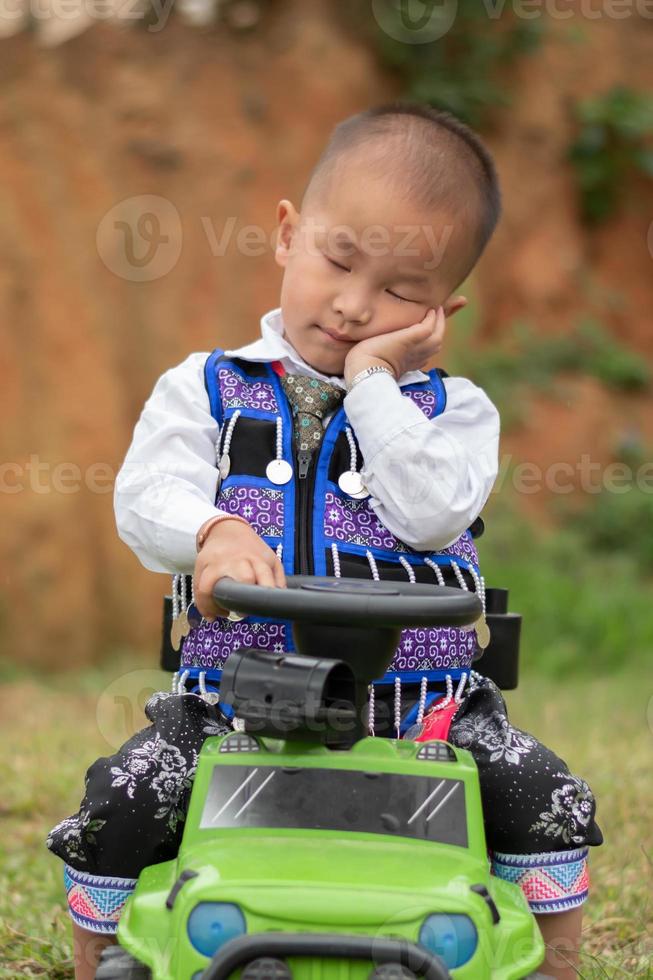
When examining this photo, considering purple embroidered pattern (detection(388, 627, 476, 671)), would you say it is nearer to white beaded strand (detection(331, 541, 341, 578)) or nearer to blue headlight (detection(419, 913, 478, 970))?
white beaded strand (detection(331, 541, 341, 578))

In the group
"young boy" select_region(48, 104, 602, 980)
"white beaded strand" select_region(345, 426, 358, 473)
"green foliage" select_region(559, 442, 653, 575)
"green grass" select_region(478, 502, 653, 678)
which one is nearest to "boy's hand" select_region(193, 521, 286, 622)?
"young boy" select_region(48, 104, 602, 980)

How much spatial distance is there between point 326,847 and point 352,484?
0.81 metres

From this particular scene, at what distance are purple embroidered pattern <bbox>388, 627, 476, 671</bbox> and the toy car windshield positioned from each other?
1.66ft

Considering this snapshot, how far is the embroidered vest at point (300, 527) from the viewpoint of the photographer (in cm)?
212

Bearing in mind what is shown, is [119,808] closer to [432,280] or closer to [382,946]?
[382,946]

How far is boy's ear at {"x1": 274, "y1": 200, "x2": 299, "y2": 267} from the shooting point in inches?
97.3

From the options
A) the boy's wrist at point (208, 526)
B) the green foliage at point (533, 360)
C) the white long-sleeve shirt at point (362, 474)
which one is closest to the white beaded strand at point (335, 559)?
the white long-sleeve shirt at point (362, 474)

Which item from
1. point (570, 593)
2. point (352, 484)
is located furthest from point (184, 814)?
point (570, 593)

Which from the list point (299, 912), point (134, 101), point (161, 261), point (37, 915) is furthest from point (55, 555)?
point (299, 912)

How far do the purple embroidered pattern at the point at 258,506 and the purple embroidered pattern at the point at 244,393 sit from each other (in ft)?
0.53

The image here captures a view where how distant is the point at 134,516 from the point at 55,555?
17.3 ft

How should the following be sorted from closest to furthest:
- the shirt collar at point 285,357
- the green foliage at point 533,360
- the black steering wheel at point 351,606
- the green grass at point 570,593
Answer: the black steering wheel at point 351,606 < the shirt collar at point 285,357 < the green grass at point 570,593 < the green foliage at point 533,360

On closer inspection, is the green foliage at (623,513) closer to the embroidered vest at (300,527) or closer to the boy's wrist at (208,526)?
the embroidered vest at (300,527)

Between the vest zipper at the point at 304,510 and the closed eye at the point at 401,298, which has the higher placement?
the closed eye at the point at 401,298
